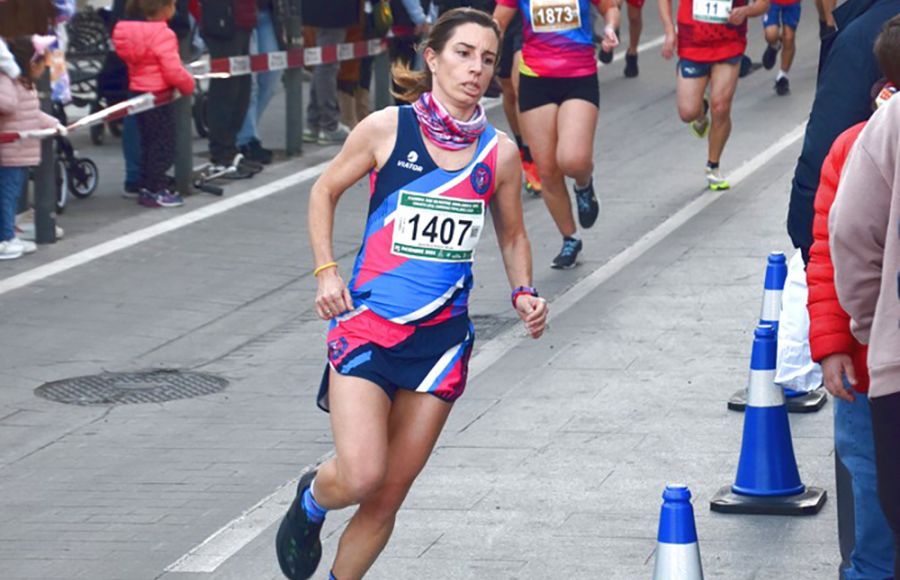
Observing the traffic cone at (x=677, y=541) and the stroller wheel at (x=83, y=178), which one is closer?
the traffic cone at (x=677, y=541)

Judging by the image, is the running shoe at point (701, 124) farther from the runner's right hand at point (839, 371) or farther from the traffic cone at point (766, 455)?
the runner's right hand at point (839, 371)

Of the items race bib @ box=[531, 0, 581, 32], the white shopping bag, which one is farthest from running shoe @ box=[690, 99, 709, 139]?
the white shopping bag

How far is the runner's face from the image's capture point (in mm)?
6168

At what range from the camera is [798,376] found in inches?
293

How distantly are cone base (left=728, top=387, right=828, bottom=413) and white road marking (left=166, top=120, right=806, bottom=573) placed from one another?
1405mm

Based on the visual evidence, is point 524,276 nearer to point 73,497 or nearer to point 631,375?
point 73,497

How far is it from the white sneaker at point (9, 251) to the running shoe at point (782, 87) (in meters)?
9.33

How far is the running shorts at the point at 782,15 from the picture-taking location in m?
A: 19.9

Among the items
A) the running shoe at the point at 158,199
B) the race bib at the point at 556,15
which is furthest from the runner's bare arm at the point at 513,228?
the running shoe at the point at 158,199

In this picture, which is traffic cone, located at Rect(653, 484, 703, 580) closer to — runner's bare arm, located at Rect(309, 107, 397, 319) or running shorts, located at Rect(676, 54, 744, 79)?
runner's bare arm, located at Rect(309, 107, 397, 319)

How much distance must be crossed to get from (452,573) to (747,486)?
1.28m

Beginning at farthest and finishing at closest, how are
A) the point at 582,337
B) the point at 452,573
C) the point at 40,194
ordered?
the point at 40,194
the point at 582,337
the point at 452,573

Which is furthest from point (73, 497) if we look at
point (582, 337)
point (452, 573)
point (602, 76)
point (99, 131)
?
point (602, 76)

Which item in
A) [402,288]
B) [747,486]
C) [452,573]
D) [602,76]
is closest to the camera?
[402,288]
